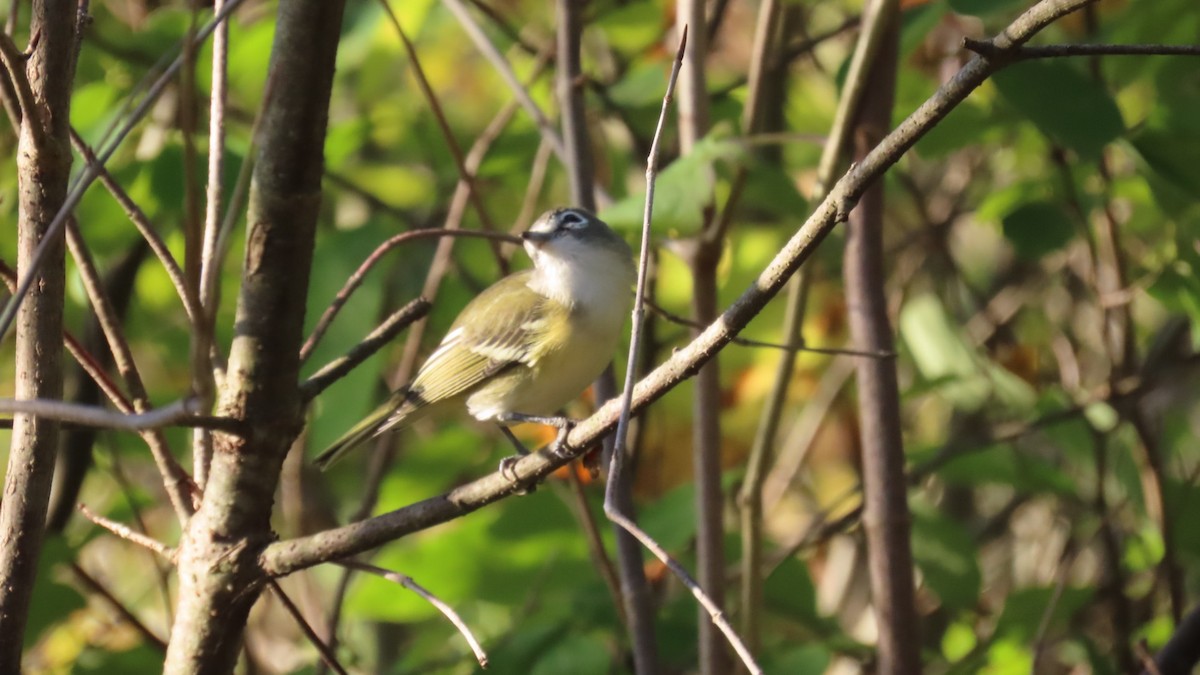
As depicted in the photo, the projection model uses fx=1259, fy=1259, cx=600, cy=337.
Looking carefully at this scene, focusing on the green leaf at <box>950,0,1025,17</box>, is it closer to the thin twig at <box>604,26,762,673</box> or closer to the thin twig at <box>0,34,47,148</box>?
the thin twig at <box>604,26,762,673</box>

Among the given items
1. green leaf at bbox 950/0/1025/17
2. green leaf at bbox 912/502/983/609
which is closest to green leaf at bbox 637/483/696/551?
green leaf at bbox 912/502/983/609

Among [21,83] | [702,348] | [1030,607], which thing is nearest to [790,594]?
[1030,607]

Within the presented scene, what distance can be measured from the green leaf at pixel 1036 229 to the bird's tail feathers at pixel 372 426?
1392mm

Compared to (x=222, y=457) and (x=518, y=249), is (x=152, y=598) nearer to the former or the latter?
(x=518, y=249)

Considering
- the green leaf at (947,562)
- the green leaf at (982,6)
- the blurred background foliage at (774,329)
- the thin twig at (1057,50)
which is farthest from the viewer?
the green leaf at (947,562)

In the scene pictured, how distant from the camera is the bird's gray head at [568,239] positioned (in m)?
2.73

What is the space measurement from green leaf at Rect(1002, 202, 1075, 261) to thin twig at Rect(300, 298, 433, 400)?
5.11ft

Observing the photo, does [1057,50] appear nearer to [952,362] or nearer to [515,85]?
[515,85]

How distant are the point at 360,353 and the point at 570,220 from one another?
3.81ft

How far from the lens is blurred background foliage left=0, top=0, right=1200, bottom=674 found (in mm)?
2412

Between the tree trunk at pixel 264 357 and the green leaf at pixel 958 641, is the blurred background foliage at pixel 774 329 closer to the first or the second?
the green leaf at pixel 958 641

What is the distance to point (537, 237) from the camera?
2.74 m

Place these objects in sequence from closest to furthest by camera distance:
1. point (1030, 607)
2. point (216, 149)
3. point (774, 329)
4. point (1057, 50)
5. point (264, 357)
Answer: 1. point (1057, 50)
2. point (264, 357)
3. point (216, 149)
4. point (1030, 607)
5. point (774, 329)

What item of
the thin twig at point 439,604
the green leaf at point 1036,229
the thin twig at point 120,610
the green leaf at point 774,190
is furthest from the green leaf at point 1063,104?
the thin twig at point 120,610
